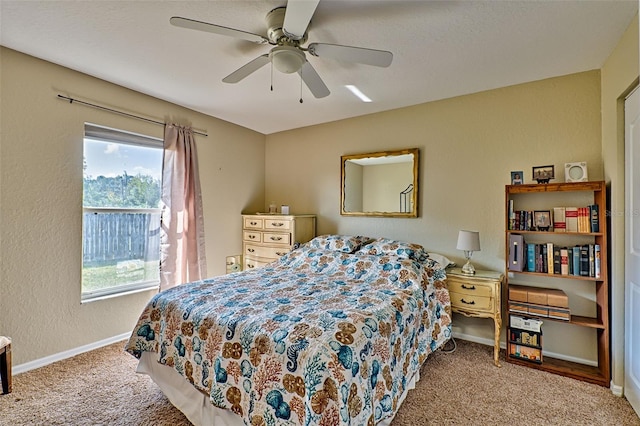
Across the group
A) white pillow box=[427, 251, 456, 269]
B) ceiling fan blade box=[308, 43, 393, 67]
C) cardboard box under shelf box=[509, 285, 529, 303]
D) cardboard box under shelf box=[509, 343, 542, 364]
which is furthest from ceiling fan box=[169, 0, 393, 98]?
cardboard box under shelf box=[509, 343, 542, 364]

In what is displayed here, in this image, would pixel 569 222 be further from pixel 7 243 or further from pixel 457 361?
pixel 7 243

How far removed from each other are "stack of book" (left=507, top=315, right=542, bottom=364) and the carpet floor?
0.11 m

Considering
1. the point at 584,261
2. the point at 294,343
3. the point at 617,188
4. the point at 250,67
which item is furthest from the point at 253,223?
the point at 617,188

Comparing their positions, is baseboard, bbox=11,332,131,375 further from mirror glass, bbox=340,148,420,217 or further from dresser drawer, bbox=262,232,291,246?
mirror glass, bbox=340,148,420,217

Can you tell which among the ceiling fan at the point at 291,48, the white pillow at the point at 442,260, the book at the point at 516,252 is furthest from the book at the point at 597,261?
the ceiling fan at the point at 291,48

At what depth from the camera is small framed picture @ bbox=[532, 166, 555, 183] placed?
2.54 metres

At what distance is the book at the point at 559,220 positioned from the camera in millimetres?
2509

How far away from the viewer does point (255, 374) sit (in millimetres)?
1468

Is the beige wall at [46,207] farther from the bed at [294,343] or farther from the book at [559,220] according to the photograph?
the book at [559,220]

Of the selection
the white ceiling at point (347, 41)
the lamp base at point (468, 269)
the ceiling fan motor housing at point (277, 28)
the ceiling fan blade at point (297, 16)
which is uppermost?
the white ceiling at point (347, 41)

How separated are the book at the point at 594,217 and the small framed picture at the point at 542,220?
0.26 metres

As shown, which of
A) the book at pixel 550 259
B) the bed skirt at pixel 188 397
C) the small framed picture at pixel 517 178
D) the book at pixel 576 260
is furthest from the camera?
the small framed picture at pixel 517 178

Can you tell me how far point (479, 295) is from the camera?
8.68ft

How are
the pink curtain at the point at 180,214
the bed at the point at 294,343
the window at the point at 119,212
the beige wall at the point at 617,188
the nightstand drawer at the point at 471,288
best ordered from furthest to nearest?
the pink curtain at the point at 180,214, the window at the point at 119,212, the nightstand drawer at the point at 471,288, the beige wall at the point at 617,188, the bed at the point at 294,343
